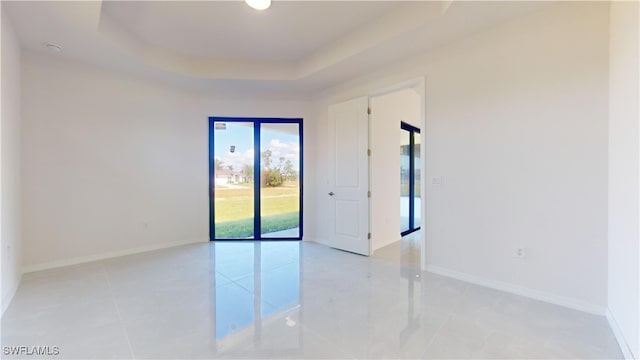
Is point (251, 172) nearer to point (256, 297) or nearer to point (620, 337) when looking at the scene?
point (256, 297)

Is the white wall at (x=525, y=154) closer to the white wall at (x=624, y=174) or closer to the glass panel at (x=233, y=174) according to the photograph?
the white wall at (x=624, y=174)

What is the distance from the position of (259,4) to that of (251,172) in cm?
286

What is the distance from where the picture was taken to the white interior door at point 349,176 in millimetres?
4105

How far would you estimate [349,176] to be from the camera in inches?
170

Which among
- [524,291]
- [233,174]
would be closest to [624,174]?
[524,291]

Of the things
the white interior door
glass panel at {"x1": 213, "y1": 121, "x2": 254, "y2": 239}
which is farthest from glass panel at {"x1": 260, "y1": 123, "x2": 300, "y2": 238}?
the white interior door

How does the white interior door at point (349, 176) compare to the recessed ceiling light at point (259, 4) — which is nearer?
the recessed ceiling light at point (259, 4)

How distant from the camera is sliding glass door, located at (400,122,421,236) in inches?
218

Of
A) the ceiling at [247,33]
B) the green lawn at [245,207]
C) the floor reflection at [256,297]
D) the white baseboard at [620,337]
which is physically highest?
the ceiling at [247,33]

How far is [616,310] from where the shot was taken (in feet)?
6.63

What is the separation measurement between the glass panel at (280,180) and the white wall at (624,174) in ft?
13.0

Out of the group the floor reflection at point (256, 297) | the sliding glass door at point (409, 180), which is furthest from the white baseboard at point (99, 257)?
the sliding glass door at point (409, 180)

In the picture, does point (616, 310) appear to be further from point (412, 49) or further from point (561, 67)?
point (412, 49)

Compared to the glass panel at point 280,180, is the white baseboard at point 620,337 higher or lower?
lower
